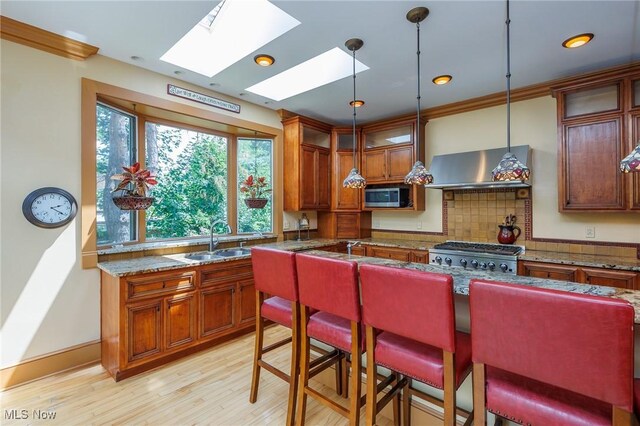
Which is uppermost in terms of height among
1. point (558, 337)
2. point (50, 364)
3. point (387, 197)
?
point (387, 197)

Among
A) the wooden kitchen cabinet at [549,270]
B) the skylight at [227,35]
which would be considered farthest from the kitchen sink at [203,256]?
the wooden kitchen cabinet at [549,270]

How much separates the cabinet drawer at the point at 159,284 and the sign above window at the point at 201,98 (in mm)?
1936

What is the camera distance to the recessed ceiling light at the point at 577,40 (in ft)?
7.73

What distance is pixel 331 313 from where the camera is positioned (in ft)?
5.48

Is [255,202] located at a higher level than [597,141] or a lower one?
lower

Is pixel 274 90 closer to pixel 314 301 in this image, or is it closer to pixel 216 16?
pixel 216 16

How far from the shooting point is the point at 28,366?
2.34 m

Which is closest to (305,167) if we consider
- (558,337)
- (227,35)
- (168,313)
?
(227,35)

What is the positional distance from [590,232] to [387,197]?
2.27 metres

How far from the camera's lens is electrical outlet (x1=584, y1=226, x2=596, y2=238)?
10.3 feet

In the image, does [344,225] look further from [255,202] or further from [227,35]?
[227,35]

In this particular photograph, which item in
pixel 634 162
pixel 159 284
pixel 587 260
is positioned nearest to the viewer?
pixel 634 162

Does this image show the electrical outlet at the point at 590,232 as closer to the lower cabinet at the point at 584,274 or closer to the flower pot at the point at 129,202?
the lower cabinet at the point at 584,274

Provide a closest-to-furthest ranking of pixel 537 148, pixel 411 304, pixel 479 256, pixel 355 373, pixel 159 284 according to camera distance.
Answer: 1. pixel 411 304
2. pixel 355 373
3. pixel 159 284
4. pixel 479 256
5. pixel 537 148
